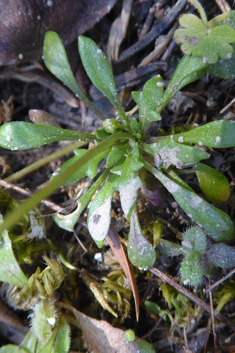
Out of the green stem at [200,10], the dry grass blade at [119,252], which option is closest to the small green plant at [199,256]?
the dry grass blade at [119,252]

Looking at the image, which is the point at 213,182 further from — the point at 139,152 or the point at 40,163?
the point at 40,163

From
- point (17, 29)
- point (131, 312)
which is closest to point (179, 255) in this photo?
point (131, 312)

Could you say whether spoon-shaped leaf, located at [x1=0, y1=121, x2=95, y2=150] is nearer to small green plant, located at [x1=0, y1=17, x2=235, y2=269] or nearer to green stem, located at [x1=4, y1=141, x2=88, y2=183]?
small green plant, located at [x1=0, y1=17, x2=235, y2=269]

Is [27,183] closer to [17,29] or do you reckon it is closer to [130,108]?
[130,108]

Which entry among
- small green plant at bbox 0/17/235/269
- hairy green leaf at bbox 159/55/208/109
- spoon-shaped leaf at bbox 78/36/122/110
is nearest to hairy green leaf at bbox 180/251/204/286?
small green plant at bbox 0/17/235/269

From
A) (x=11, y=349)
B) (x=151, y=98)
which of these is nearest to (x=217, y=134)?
(x=151, y=98)
